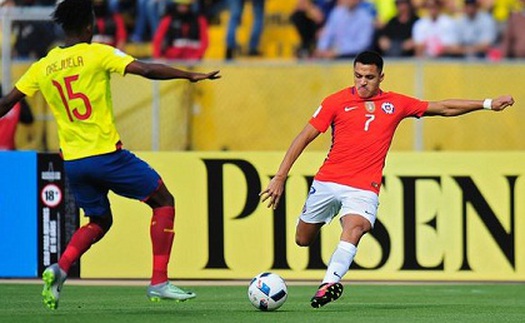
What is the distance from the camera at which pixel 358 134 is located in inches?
455

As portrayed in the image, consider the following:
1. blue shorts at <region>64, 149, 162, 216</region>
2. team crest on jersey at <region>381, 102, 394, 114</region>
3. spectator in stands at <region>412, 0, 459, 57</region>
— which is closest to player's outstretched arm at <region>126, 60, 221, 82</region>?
blue shorts at <region>64, 149, 162, 216</region>

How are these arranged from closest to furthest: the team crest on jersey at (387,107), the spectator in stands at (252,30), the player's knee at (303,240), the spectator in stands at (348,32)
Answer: the team crest on jersey at (387,107) < the player's knee at (303,240) < the spectator in stands at (348,32) < the spectator in stands at (252,30)

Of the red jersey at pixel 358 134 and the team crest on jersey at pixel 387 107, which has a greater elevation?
the team crest on jersey at pixel 387 107

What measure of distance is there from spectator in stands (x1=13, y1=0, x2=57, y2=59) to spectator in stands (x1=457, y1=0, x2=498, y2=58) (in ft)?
19.5

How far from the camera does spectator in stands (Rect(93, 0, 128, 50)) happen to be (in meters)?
20.5

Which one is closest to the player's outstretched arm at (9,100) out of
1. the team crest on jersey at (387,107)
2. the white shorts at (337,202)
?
the white shorts at (337,202)

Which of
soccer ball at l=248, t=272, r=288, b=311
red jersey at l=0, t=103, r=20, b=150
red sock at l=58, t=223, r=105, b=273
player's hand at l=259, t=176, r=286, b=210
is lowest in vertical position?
soccer ball at l=248, t=272, r=288, b=311

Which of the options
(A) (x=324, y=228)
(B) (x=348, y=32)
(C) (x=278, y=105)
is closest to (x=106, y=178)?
(A) (x=324, y=228)

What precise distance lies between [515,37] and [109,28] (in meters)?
5.83

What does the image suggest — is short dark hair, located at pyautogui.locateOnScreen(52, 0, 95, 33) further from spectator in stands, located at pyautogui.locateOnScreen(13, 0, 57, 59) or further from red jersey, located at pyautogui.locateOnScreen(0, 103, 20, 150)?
spectator in stands, located at pyautogui.locateOnScreen(13, 0, 57, 59)

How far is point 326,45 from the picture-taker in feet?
68.9

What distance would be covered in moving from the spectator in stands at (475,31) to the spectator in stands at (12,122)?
6.47 metres

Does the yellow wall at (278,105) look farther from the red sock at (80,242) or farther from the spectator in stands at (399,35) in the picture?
the red sock at (80,242)

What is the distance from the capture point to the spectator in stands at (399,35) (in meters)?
20.9
